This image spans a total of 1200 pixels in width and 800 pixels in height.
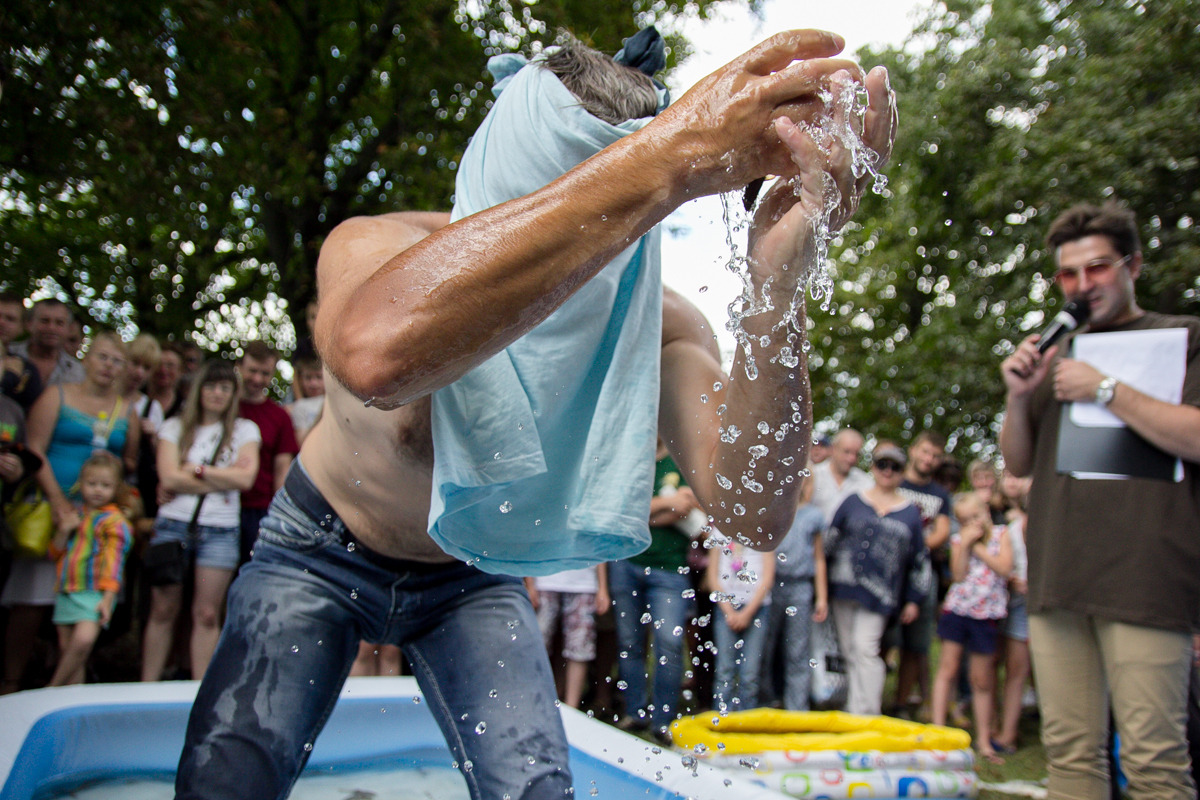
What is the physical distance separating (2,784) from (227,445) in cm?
255

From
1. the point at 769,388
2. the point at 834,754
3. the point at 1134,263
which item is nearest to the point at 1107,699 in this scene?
the point at 834,754

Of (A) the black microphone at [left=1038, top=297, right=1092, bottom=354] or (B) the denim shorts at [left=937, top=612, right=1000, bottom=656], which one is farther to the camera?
(B) the denim shorts at [left=937, top=612, right=1000, bottom=656]

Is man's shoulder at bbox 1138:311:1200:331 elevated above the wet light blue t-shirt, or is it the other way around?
man's shoulder at bbox 1138:311:1200:331

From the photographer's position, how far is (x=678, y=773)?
9.47 ft

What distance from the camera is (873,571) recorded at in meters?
→ 5.53

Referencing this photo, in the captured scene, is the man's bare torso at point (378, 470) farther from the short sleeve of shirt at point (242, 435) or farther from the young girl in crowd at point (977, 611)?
the young girl in crowd at point (977, 611)

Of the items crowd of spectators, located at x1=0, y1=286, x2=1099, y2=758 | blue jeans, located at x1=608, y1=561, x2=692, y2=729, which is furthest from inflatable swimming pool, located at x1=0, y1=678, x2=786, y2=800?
blue jeans, located at x1=608, y1=561, x2=692, y2=729

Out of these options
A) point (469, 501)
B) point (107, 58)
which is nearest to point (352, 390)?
point (469, 501)

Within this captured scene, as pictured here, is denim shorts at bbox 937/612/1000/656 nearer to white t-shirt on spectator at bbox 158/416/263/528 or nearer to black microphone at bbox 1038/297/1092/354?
black microphone at bbox 1038/297/1092/354

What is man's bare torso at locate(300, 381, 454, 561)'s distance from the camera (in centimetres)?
174

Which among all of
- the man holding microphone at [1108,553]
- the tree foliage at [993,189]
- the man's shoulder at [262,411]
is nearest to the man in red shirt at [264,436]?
the man's shoulder at [262,411]

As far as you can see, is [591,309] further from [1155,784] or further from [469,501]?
[1155,784]

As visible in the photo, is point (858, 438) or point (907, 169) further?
point (907, 169)

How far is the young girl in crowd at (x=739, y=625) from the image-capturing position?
16.3ft
